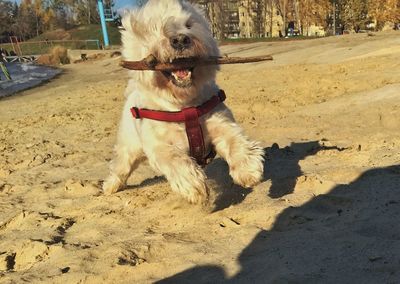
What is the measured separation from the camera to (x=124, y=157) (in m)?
5.22

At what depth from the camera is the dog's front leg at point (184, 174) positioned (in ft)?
12.4

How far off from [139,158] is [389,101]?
408cm

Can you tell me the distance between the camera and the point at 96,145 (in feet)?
25.9

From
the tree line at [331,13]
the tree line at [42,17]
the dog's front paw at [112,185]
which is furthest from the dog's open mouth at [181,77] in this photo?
the tree line at [42,17]

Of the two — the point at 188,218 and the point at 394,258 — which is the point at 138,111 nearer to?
the point at 188,218

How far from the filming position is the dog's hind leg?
498cm

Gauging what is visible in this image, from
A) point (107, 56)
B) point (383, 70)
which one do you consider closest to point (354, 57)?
point (383, 70)

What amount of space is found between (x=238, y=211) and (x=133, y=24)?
1766 millimetres

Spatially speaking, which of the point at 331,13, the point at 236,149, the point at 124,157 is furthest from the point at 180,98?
the point at 331,13

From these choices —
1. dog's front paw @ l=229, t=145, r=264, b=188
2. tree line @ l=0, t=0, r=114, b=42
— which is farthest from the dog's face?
tree line @ l=0, t=0, r=114, b=42

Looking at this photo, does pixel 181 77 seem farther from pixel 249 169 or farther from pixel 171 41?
pixel 249 169

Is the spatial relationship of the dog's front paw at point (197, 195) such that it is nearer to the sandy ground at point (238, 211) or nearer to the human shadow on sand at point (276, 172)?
the sandy ground at point (238, 211)

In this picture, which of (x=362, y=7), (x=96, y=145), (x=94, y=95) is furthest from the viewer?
(x=362, y=7)

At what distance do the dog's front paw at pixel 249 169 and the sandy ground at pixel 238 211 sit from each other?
0.25m
